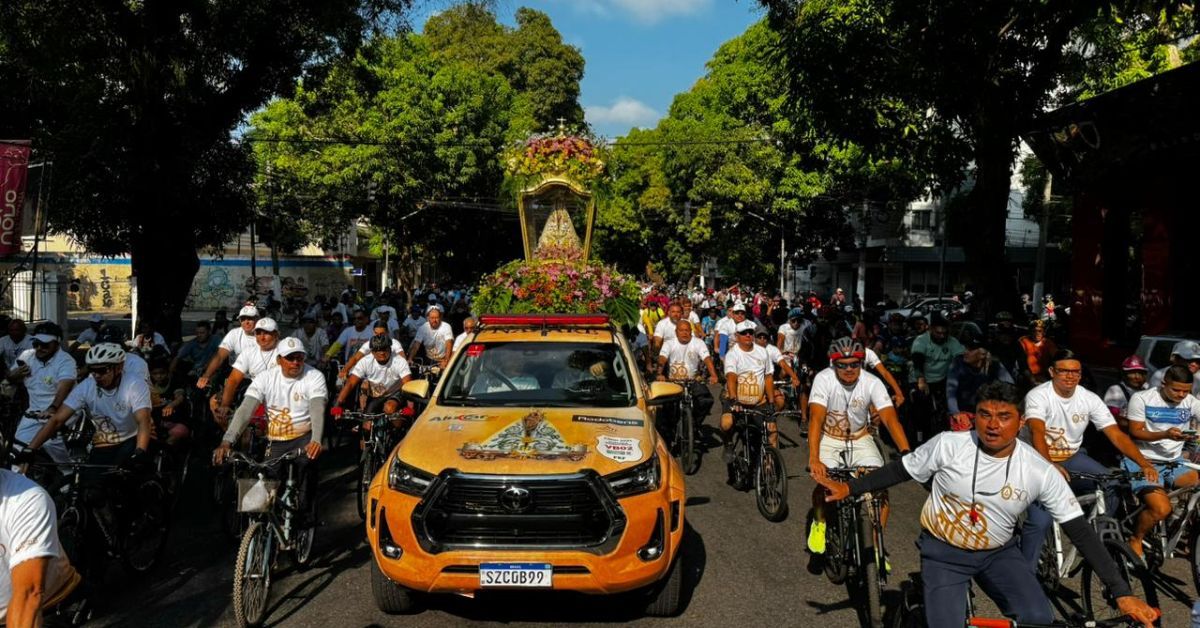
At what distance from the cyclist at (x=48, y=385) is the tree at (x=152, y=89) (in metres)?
8.13

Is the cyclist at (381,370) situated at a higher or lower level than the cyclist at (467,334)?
lower

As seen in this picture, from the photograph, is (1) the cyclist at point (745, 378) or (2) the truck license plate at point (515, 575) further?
(1) the cyclist at point (745, 378)

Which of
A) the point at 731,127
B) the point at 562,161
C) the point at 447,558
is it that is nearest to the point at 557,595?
the point at 447,558

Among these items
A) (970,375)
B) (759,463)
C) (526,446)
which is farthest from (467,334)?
(970,375)

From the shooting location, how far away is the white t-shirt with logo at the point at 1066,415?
6467 millimetres

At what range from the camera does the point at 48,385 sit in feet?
25.5

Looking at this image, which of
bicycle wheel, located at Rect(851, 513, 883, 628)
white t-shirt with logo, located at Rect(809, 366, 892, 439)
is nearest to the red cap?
white t-shirt with logo, located at Rect(809, 366, 892, 439)

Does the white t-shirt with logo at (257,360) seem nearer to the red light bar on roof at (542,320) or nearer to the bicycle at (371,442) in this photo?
the bicycle at (371,442)

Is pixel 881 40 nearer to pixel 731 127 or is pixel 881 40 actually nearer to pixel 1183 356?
pixel 1183 356

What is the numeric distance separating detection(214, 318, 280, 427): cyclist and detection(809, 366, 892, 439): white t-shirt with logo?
449 centimetres

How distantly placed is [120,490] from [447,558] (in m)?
3.13

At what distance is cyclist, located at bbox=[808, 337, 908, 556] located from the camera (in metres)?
6.45

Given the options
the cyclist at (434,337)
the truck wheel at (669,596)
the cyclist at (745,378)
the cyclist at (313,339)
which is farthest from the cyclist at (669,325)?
the truck wheel at (669,596)

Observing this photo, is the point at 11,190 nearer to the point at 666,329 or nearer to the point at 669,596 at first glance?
the point at 666,329
